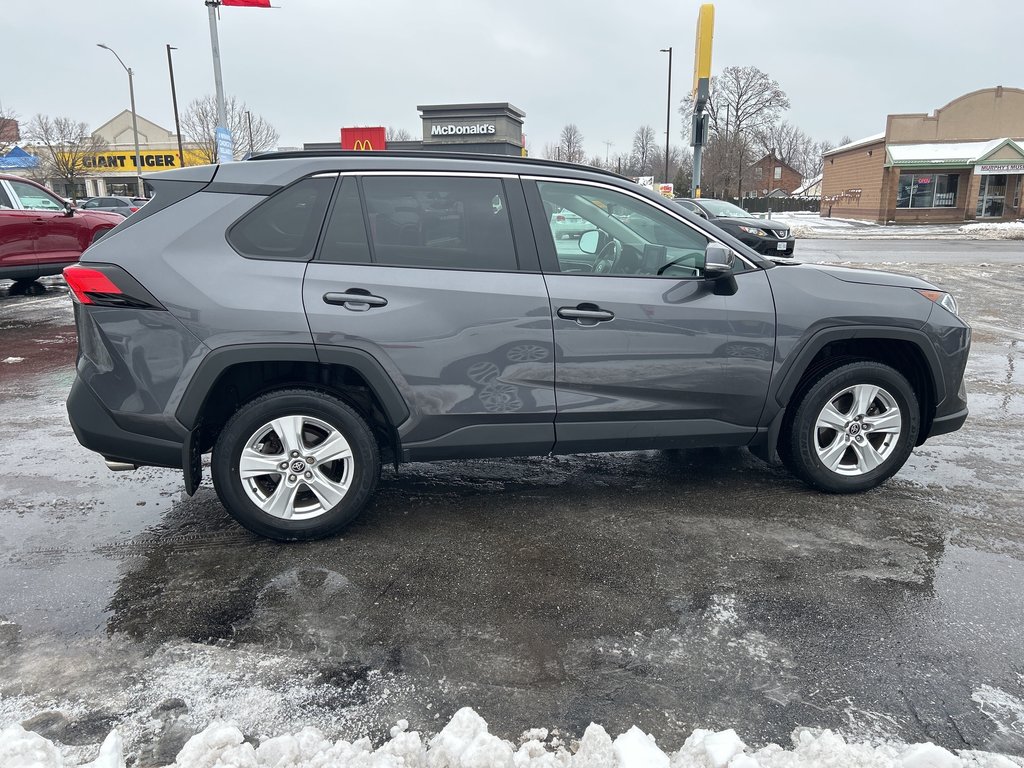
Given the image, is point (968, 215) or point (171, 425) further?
point (968, 215)

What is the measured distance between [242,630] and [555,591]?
131 cm

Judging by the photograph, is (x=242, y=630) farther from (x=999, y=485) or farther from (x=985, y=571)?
(x=999, y=485)

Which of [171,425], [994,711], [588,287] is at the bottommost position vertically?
[994,711]

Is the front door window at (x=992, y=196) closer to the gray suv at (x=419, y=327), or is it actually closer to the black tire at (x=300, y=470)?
the gray suv at (x=419, y=327)

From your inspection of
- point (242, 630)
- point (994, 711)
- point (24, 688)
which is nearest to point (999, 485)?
point (994, 711)

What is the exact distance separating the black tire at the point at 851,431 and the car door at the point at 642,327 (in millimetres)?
380

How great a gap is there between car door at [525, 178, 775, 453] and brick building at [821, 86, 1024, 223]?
41907mm

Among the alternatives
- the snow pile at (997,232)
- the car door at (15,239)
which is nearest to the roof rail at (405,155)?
the car door at (15,239)

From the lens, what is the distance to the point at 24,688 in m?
2.72

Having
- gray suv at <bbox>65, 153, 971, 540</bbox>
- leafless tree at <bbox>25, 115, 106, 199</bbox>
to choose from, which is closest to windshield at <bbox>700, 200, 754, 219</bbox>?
gray suv at <bbox>65, 153, 971, 540</bbox>

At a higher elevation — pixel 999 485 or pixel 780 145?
pixel 780 145

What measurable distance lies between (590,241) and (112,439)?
8.35 feet

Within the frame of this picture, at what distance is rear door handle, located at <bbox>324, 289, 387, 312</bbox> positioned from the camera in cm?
363

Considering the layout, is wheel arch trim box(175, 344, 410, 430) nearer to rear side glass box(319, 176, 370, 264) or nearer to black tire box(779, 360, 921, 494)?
rear side glass box(319, 176, 370, 264)
